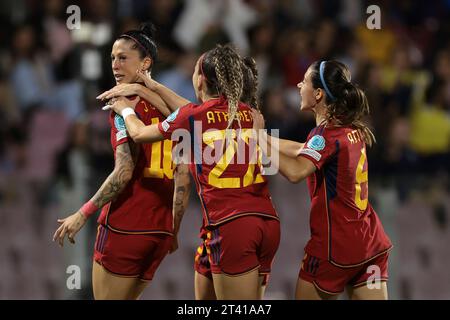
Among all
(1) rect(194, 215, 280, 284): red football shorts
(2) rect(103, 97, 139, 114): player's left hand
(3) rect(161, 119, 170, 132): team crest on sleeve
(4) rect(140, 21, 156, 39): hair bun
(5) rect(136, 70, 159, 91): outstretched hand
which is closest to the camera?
(1) rect(194, 215, 280, 284): red football shorts

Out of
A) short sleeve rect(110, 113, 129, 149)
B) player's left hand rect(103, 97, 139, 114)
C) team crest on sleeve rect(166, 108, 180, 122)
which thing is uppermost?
player's left hand rect(103, 97, 139, 114)

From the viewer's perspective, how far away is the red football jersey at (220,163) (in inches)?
215

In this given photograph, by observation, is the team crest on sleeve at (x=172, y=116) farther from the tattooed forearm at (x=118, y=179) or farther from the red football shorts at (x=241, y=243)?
the red football shorts at (x=241, y=243)

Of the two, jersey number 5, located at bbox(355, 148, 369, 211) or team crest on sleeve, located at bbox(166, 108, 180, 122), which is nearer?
team crest on sleeve, located at bbox(166, 108, 180, 122)

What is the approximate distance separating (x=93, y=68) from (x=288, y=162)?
4.16 m

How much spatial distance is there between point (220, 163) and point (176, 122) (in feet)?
1.08

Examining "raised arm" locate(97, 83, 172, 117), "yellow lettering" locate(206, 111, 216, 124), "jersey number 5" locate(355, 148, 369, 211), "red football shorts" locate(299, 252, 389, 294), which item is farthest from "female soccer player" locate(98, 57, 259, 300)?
"jersey number 5" locate(355, 148, 369, 211)

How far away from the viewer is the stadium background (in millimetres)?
8680

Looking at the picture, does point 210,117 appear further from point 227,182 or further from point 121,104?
point 121,104

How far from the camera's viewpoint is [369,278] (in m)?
5.77

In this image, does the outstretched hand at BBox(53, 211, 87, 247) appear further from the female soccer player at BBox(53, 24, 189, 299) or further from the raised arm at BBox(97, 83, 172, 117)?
the raised arm at BBox(97, 83, 172, 117)

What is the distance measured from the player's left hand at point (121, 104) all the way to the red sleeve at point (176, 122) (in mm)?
335
